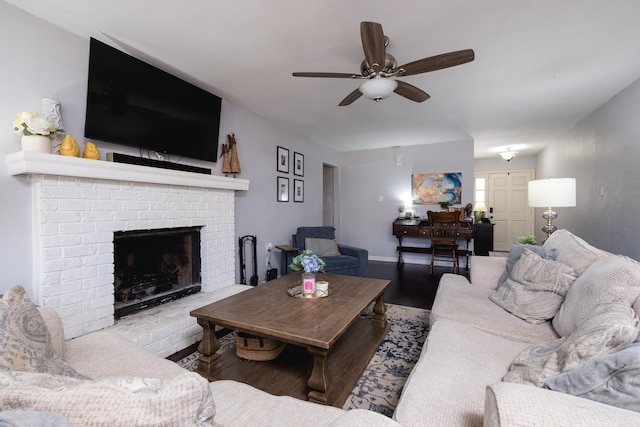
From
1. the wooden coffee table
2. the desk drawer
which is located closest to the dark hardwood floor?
the desk drawer

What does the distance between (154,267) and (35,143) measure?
132 cm

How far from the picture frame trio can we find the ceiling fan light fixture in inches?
88.1

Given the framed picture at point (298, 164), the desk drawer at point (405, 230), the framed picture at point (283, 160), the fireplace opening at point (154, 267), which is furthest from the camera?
the desk drawer at point (405, 230)

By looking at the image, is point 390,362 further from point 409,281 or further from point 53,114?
point 53,114

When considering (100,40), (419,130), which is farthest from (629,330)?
Answer: (419,130)

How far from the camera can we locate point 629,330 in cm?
91

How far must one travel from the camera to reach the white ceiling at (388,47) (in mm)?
1752

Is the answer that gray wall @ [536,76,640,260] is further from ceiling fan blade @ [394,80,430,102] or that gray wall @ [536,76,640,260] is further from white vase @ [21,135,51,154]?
white vase @ [21,135,51,154]

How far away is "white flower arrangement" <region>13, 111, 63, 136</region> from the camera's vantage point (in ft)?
5.52

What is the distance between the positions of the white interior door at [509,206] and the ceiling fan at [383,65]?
5898mm

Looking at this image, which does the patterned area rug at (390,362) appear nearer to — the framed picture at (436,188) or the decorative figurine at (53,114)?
the decorative figurine at (53,114)

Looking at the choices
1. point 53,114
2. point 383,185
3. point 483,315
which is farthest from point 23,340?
point 383,185

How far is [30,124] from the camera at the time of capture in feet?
5.51

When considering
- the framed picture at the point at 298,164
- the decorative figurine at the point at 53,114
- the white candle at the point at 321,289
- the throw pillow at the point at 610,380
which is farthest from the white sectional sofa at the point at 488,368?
the framed picture at the point at 298,164
